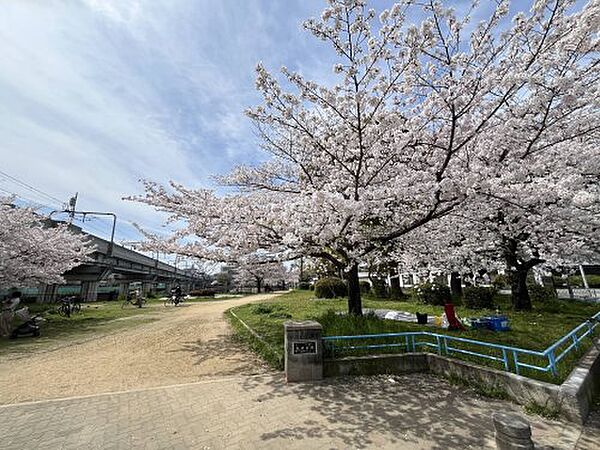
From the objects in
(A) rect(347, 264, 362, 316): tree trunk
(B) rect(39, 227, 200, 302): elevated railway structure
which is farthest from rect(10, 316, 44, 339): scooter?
(B) rect(39, 227, 200, 302): elevated railway structure

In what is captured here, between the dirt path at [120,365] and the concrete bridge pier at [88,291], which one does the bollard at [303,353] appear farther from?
the concrete bridge pier at [88,291]

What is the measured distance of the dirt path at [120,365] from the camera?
5.79 m

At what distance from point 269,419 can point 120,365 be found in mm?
4978

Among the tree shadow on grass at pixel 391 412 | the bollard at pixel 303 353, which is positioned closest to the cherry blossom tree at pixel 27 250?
the bollard at pixel 303 353

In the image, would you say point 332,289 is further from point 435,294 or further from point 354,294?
point 354,294

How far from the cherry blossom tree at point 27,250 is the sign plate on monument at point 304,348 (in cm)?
1551

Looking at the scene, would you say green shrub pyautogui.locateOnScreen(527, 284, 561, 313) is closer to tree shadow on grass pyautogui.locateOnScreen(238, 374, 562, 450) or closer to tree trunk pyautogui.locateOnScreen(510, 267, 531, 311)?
tree trunk pyautogui.locateOnScreen(510, 267, 531, 311)

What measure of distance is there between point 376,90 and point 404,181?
80.7 inches

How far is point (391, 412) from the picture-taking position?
455 centimetres

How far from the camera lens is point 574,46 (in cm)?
471

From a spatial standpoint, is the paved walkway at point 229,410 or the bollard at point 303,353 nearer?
the paved walkway at point 229,410

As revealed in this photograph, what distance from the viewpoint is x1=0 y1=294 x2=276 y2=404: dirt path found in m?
5.79

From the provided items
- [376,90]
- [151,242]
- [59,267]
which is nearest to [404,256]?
[376,90]

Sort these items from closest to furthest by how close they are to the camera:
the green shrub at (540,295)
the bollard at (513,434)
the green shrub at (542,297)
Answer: the bollard at (513,434), the green shrub at (542,297), the green shrub at (540,295)
